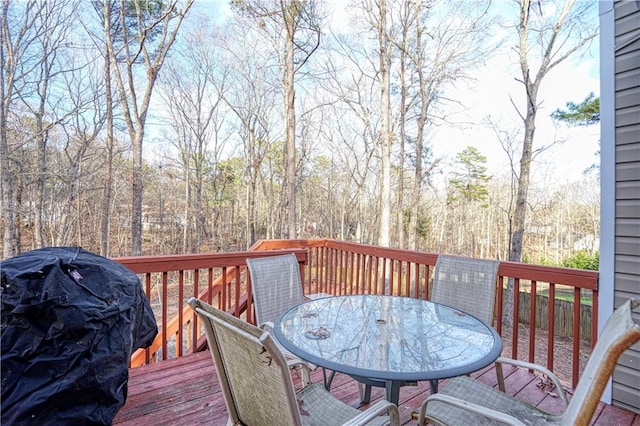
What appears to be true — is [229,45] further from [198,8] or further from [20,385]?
[20,385]

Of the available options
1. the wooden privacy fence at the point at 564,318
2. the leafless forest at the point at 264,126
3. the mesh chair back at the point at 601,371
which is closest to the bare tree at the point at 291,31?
the leafless forest at the point at 264,126

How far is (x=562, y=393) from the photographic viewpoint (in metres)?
1.46

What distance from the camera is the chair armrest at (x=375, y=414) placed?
3.63ft

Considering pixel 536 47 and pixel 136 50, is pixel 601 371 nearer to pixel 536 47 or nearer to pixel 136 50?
pixel 536 47

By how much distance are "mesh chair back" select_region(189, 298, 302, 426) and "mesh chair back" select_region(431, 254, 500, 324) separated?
1.76 meters

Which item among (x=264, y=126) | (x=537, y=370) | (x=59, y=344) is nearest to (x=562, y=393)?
(x=537, y=370)

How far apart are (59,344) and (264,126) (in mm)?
14126

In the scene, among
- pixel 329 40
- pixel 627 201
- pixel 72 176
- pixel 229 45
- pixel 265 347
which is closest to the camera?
pixel 265 347

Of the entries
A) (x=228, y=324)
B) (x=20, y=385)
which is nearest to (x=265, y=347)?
(x=228, y=324)

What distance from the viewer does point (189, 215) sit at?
15.1 metres

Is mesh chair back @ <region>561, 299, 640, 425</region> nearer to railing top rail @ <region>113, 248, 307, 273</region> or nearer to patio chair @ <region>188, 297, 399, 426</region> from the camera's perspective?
patio chair @ <region>188, 297, 399, 426</region>

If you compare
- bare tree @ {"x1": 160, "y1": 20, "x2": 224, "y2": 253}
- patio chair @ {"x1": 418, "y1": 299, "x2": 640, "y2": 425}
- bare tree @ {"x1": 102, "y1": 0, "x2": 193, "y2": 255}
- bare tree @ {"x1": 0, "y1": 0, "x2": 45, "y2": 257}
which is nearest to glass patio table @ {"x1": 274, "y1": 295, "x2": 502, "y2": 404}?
patio chair @ {"x1": 418, "y1": 299, "x2": 640, "y2": 425}

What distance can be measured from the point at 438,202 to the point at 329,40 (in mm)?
8926

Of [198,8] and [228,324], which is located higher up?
[198,8]
